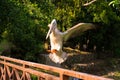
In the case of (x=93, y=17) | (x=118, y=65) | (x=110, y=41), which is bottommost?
(x=118, y=65)

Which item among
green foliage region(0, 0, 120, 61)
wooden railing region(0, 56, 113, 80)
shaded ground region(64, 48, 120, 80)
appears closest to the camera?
wooden railing region(0, 56, 113, 80)

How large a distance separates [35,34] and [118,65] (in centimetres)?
324

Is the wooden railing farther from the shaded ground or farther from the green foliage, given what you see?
the shaded ground

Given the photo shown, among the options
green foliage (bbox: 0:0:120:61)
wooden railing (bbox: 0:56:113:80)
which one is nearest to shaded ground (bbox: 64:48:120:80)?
green foliage (bbox: 0:0:120:61)

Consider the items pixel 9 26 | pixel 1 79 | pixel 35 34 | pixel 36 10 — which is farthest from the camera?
pixel 35 34

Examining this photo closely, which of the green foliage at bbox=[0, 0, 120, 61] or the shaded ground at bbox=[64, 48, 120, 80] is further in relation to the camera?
the shaded ground at bbox=[64, 48, 120, 80]

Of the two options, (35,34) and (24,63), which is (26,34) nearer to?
(35,34)

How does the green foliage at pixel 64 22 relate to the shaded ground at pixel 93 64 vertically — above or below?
above

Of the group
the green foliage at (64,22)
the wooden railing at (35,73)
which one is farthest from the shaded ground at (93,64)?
the wooden railing at (35,73)

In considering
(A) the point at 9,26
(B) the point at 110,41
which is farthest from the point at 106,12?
(A) the point at 9,26

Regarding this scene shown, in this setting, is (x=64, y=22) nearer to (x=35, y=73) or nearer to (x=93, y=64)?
(x=93, y=64)

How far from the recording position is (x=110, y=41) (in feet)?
37.4

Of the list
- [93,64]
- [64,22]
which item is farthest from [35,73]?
[64,22]

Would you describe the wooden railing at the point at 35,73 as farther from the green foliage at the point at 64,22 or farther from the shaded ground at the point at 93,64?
the shaded ground at the point at 93,64
